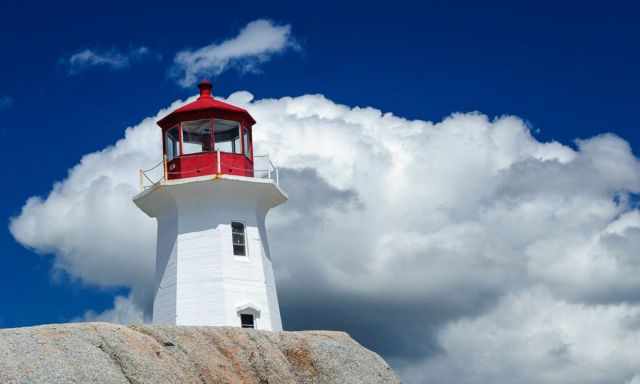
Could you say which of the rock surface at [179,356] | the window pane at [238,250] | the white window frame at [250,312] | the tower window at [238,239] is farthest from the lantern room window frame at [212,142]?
the rock surface at [179,356]

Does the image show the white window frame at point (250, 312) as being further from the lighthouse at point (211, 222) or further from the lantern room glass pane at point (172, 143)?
the lantern room glass pane at point (172, 143)

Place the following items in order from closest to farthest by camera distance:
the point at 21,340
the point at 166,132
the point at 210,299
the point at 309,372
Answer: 1. the point at 21,340
2. the point at 309,372
3. the point at 210,299
4. the point at 166,132

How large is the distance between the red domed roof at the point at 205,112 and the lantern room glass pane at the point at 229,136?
324mm

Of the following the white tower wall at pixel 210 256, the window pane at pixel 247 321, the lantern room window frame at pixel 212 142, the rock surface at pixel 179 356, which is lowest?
the rock surface at pixel 179 356

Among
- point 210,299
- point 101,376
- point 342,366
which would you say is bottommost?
point 101,376

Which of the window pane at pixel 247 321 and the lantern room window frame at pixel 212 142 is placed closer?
the window pane at pixel 247 321

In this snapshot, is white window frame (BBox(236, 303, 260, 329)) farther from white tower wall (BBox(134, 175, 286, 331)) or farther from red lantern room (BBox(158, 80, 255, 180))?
red lantern room (BBox(158, 80, 255, 180))

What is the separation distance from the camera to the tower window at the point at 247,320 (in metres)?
32.2

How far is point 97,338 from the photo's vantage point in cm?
2056

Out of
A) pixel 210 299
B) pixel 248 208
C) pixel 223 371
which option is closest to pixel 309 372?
pixel 223 371

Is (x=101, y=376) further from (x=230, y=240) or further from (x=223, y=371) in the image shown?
(x=230, y=240)

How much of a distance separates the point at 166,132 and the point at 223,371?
45.4 feet

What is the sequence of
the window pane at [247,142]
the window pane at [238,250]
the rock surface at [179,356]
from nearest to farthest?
the rock surface at [179,356] → the window pane at [238,250] → the window pane at [247,142]

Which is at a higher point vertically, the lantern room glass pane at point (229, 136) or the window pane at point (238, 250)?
the lantern room glass pane at point (229, 136)
